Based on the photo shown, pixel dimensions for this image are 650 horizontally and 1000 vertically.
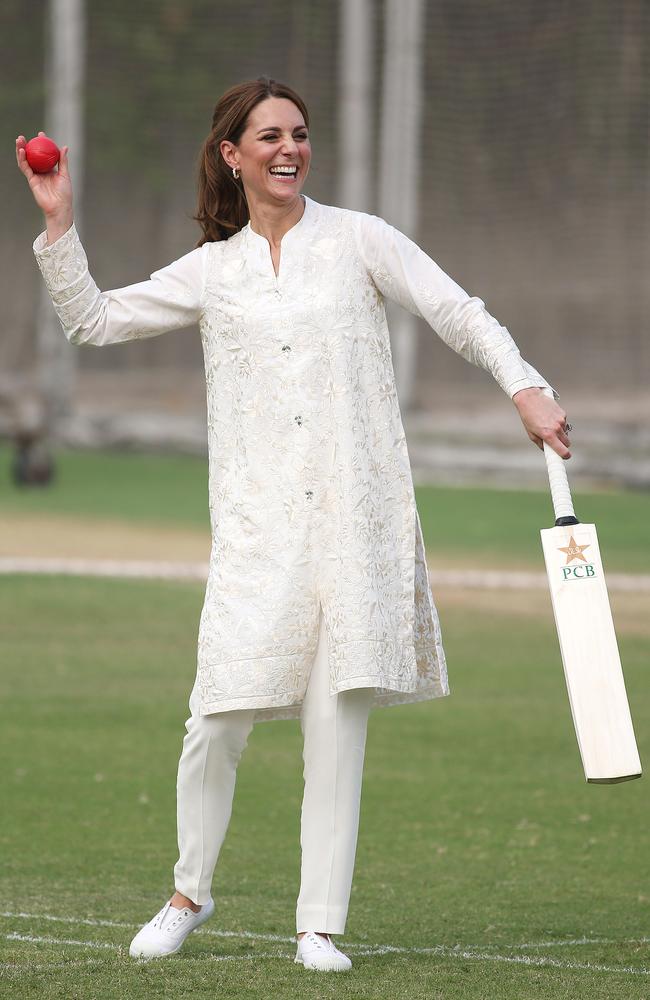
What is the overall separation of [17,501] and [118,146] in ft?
19.7

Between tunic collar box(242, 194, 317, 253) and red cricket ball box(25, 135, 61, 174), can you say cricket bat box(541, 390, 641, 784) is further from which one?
red cricket ball box(25, 135, 61, 174)

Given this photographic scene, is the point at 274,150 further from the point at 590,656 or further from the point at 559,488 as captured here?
the point at 590,656

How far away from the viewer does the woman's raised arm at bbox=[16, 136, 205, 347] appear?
12.8 feet

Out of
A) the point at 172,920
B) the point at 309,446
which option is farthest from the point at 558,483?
Answer: the point at 172,920

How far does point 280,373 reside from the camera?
385 cm

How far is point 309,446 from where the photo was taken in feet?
Result: 12.6

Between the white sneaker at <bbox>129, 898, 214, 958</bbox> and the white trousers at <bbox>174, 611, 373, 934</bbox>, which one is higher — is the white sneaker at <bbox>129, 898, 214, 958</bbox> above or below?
below

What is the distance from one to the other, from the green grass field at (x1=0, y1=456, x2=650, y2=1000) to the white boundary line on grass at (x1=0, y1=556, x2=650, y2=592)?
1040 millimetres

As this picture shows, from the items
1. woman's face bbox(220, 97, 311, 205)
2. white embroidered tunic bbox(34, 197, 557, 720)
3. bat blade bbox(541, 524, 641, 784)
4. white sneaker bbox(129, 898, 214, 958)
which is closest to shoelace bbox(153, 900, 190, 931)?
white sneaker bbox(129, 898, 214, 958)

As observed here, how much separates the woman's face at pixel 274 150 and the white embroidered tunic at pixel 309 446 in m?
0.11

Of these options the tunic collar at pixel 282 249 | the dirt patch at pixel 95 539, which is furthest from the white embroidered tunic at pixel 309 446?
the dirt patch at pixel 95 539

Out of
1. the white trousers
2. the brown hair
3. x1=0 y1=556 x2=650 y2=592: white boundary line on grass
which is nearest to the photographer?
the white trousers

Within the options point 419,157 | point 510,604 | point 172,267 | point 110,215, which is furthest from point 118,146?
point 172,267

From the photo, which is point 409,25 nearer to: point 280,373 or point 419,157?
point 419,157
